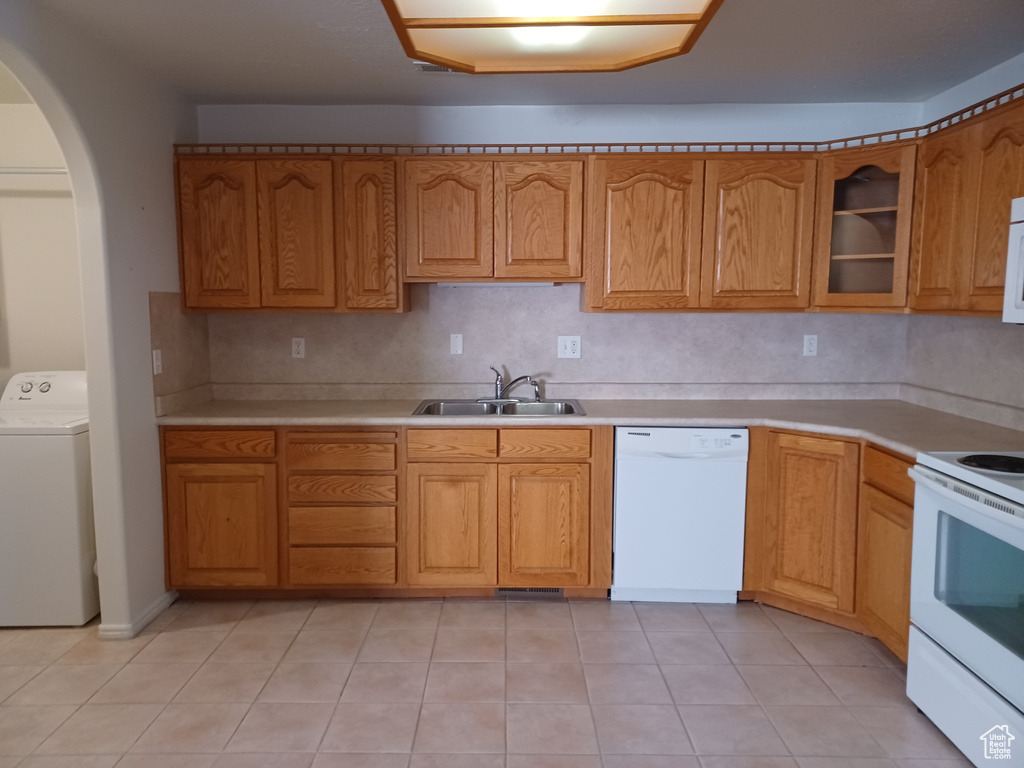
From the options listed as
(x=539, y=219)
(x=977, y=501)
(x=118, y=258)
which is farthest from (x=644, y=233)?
(x=118, y=258)

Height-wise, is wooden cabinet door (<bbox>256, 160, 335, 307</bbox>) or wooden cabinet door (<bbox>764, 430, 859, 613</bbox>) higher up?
wooden cabinet door (<bbox>256, 160, 335, 307</bbox>)

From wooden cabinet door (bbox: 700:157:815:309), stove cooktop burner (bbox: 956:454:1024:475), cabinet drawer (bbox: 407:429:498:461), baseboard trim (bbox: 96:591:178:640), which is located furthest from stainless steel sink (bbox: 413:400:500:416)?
stove cooktop burner (bbox: 956:454:1024:475)

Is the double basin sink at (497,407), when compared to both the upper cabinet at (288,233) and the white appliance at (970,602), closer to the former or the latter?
the upper cabinet at (288,233)

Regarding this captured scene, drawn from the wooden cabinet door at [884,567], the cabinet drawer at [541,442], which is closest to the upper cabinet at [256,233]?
the cabinet drawer at [541,442]

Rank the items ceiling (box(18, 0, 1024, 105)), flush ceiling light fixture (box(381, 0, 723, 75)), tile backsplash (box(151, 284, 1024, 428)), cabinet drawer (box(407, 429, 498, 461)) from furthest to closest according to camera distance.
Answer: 1. tile backsplash (box(151, 284, 1024, 428))
2. cabinet drawer (box(407, 429, 498, 461))
3. ceiling (box(18, 0, 1024, 105))
4. flush ceiling light fixture (box(381, 0, 723, 75))

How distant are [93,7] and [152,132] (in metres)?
0.74

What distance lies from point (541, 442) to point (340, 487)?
927 millimetres

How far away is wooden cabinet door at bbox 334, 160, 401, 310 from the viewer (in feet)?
10.4

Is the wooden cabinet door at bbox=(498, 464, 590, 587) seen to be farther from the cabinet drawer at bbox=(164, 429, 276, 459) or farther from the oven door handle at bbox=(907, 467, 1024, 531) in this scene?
the oven door handle at bbox=(907, 467, 1024, 531)

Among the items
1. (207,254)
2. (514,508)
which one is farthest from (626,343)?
(207,254)

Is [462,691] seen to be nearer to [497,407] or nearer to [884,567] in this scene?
[497,407]

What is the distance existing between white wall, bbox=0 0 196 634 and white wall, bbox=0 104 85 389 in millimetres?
735

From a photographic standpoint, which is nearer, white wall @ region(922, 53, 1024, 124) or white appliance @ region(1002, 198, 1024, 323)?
white appliance @ region(1002, 198, 1024, 323)

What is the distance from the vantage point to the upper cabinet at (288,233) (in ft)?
10.4
